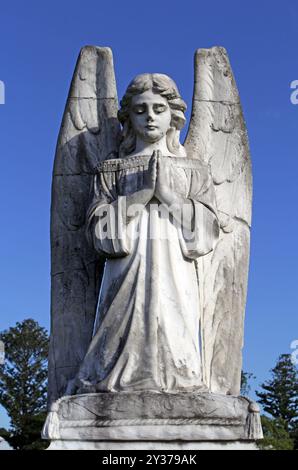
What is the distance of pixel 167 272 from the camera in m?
9.86

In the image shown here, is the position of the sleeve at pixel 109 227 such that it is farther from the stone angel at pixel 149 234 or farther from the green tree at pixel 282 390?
the green tree at pixel 282 390

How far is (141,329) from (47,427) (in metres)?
1.52

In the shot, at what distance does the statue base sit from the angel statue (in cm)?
2

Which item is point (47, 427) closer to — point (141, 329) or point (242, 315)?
point (141, 329)

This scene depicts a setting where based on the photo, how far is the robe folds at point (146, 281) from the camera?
936 centimetres

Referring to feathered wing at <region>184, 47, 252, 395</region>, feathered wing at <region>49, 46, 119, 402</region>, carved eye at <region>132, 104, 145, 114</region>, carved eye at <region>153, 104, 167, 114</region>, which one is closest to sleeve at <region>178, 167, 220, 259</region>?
feathered wing at <region>184, 47, 252, 395</region>

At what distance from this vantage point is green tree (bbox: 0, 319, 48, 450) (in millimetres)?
33438

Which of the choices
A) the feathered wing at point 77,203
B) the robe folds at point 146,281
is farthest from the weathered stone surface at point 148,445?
the feathered wing at point 77,203

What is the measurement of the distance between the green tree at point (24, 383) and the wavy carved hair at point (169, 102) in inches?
917

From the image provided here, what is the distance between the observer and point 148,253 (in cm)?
992

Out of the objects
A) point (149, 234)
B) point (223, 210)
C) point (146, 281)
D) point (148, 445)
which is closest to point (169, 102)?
point (223, 210)

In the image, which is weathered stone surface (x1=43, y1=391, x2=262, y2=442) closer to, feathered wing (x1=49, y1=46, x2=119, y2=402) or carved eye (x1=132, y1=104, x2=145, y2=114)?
feathered wing (x1=49, y1=46, x2=119, y2=402)

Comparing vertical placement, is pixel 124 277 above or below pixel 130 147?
below
